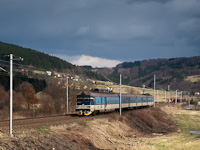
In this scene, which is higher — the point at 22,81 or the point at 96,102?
the point at 22,81

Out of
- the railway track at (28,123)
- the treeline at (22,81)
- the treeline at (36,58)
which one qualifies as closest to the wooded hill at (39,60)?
the treeline at (36,58)

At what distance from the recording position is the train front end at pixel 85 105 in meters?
42.4

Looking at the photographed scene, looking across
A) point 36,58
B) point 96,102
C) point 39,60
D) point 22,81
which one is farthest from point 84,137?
point 36,58

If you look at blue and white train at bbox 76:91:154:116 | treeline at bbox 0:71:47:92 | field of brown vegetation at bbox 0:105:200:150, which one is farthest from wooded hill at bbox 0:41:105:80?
field of brown vegetation at bbox 0:105:200:150

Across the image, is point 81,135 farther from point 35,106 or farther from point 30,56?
point 30,56

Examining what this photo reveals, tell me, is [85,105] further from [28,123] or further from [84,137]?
[84,137]

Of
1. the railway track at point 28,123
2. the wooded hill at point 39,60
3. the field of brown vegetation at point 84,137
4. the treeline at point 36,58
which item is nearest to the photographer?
the field of brown vegetation at point 84,137

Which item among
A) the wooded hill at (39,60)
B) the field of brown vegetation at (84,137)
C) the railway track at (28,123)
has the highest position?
the wooded hill at (39,60)

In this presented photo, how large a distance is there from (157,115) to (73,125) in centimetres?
4018

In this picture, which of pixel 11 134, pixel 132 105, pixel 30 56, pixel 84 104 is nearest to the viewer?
pixel 11 134

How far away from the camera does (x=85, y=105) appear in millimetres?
42562

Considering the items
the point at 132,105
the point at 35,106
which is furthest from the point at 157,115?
→ the point at 35,106

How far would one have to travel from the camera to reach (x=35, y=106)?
56906 mm

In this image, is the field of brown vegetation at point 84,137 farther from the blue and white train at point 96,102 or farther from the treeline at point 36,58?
the treeline at point 36,58
